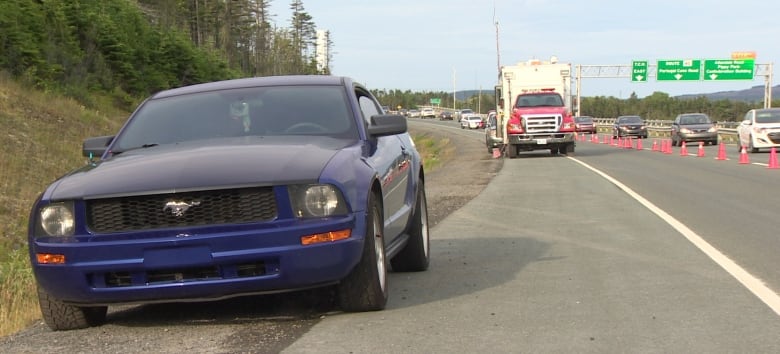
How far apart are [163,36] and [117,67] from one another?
34.6 feet

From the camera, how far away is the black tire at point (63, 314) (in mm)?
5398

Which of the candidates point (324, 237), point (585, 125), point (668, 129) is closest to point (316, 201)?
point (324, 237)

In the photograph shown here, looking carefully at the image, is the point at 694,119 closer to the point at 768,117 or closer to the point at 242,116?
the point at 768,117

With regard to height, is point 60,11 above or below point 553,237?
above

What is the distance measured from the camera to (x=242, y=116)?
6.44m

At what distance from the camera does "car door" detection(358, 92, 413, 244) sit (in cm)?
618

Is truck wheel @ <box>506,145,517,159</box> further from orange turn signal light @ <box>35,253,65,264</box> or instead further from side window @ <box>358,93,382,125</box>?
orange turn signal light @ <box>35,253,65,264</box>

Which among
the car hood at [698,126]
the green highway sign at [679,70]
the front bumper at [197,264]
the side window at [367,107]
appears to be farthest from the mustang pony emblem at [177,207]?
the green highway sign at [679,70]

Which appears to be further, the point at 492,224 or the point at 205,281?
the point at 492,224

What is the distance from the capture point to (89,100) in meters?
36.3

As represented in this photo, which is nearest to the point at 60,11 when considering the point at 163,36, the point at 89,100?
the point at 89,100

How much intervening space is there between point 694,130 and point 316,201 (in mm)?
36347

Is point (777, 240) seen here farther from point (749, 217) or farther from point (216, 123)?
point (216, 123)

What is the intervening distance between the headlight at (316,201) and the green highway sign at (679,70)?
68653 millimetres
